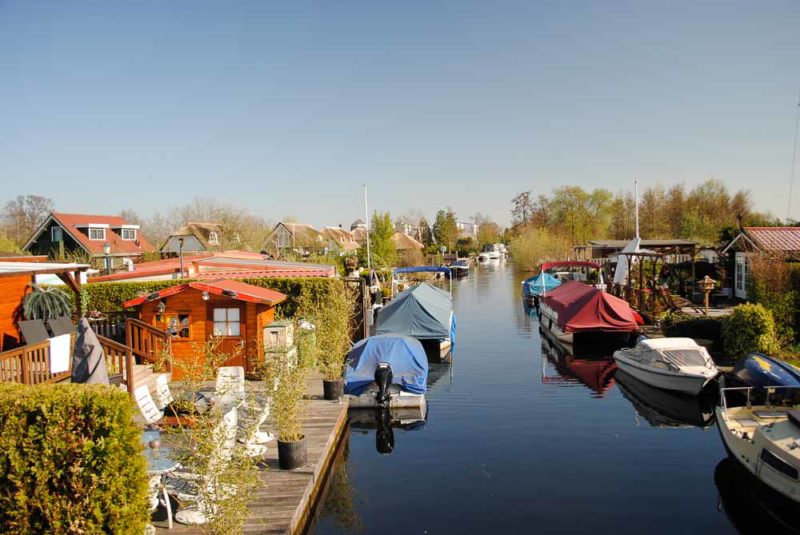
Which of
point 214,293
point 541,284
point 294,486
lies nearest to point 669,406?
point 294,486

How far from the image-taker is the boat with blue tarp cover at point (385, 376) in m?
15.5

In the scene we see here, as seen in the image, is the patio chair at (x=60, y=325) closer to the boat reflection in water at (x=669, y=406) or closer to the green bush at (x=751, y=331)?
the boat reflection in water at (x=669, y=406)

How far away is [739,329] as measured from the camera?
18781mm

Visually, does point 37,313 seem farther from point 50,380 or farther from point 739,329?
point 739,329

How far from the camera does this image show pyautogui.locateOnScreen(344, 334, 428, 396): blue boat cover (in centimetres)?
1559

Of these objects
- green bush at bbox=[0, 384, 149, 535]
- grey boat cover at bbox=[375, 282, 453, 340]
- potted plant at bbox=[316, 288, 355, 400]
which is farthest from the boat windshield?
green bush at bbox=[0, 384, 149, 535]

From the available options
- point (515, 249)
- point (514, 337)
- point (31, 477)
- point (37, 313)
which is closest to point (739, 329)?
point (514, 337)

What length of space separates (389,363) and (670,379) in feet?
26.9

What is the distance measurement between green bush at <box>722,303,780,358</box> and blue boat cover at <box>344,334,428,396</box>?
10.5 meters

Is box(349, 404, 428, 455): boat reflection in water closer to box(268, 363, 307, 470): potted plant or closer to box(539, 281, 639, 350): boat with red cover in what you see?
box(268, 363, 307, 470): potted plant

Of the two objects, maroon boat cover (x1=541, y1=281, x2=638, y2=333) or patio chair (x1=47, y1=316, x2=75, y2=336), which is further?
maroon boat cover (x1=541, y1=281, x2=638, y2=333)

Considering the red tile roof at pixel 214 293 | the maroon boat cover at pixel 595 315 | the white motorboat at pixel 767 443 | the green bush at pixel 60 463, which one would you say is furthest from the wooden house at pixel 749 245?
the green bush at pixel 60 463

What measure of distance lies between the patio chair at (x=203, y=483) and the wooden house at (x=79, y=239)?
135ft

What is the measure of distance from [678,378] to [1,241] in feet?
156
